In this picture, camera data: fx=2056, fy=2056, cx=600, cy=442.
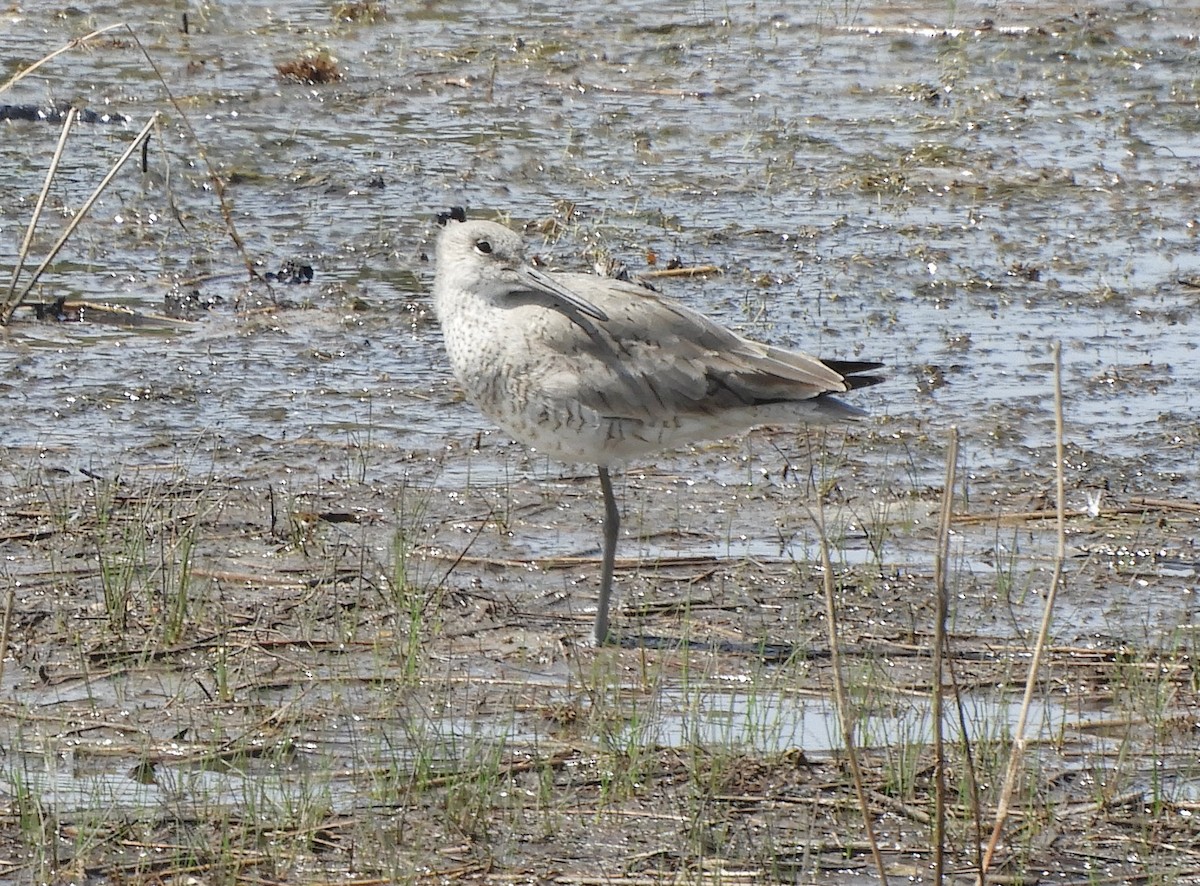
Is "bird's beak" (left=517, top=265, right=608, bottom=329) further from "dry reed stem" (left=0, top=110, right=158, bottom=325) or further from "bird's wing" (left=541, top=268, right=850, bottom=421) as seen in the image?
"dry reed stem" (left=0, top=110, right=158, bottom=325)

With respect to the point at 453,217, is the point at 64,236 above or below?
below

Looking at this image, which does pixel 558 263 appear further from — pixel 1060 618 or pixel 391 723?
pixel 391 723

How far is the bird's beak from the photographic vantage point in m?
5.94

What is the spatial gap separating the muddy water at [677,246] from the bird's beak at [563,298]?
880 mm

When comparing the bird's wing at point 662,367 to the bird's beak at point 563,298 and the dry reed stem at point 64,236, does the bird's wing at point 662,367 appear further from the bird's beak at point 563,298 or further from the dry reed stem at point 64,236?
the dry reed stem at point 64,236

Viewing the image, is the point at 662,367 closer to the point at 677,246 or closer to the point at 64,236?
the point at 64,236

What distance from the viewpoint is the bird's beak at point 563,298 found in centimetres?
594

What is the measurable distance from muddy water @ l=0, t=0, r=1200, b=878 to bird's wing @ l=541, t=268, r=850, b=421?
0.66 meters

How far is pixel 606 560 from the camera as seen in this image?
19.3 ft

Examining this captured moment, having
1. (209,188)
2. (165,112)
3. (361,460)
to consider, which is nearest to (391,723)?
(361,460)

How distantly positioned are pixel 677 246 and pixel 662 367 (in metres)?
3.96

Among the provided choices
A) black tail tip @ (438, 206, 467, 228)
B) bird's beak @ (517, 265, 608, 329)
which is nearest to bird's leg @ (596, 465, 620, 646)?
bird's beak @ (517, 265, 608, 329)

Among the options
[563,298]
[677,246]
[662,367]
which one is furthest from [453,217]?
[677,246]

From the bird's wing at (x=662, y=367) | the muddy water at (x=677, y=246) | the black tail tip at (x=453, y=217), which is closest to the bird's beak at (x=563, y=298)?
the bird's wing at (x=662, y=367)
